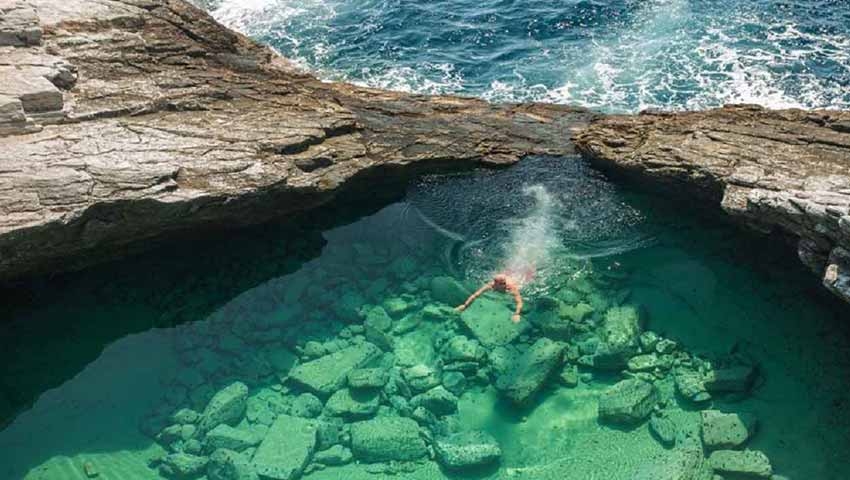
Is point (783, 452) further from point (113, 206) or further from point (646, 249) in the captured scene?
point (113, 206)

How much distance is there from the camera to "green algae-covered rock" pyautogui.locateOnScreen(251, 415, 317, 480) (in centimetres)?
1103

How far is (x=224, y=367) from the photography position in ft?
41.5

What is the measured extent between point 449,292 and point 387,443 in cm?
329

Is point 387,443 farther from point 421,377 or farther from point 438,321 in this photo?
point 438,321

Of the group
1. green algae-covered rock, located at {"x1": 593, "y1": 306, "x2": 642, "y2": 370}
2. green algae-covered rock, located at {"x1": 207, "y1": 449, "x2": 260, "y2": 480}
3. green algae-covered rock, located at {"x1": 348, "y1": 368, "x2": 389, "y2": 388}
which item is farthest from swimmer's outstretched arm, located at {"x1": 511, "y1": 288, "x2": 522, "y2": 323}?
green algae-covered rock, located at {"x1": 207, "y1": 449, "x2": 260, "y2": 480}

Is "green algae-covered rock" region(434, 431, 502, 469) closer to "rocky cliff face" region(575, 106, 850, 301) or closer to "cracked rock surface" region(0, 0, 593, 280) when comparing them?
"cracked rock surface" region(0, 0, 593, 280)

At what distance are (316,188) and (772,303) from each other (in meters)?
8.34

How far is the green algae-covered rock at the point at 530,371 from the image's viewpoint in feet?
38.4

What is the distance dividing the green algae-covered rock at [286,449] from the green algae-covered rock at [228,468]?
11 cm

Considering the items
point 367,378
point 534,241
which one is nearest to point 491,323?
point 534,241

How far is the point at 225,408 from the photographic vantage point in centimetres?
1192

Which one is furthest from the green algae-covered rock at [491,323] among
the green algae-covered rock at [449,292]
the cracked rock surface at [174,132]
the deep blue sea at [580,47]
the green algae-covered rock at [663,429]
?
the deep blue sea at [580,47]

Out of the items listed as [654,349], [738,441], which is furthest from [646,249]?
[738,441]

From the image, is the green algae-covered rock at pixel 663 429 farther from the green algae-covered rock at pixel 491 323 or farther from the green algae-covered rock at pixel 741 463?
the green algae-covered rock at pixel 491 323
